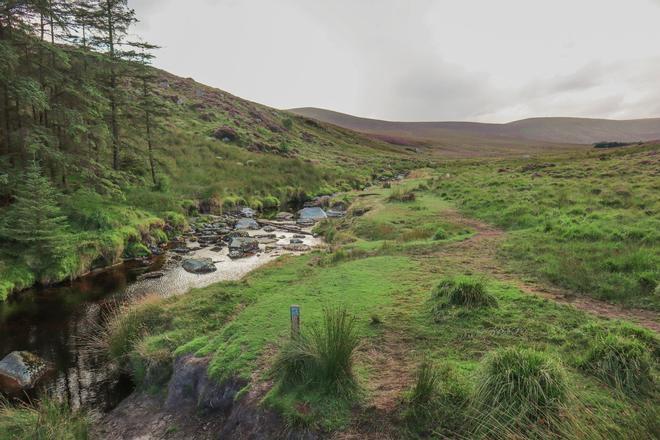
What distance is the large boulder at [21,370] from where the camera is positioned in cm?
945

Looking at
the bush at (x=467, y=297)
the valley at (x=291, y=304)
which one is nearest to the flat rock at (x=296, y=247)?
the valley at (x=291, y=304)

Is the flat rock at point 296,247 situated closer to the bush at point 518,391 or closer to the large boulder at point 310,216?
the large boulder at point 310,216

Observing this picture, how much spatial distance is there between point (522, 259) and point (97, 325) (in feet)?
49.8

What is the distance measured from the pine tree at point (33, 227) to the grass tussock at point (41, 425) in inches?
432

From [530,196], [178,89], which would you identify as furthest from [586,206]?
[178,89]

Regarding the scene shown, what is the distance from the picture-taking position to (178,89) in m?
88.4

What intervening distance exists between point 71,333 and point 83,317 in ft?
3.96

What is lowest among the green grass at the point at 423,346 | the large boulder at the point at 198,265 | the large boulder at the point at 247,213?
the large boulder at the point at 198,265

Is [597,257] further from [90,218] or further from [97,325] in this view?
[90,218]

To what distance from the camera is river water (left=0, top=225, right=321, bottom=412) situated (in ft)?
31.0

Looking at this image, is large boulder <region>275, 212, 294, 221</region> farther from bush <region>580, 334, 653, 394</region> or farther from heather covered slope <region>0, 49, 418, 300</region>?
bush <region>580, 334, 653, 394</region>

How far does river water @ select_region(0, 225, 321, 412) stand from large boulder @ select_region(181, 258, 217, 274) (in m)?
0.33

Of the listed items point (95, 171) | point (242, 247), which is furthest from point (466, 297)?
point (95, 171)

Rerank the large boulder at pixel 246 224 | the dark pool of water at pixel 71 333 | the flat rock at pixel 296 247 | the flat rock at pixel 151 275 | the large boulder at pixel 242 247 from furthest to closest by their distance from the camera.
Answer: the large boulder at pixel 246 224 → the flat rock at pixel 296 247 → the large boulder at pixel 242 247 → the flat rock at pixel 151 275 → the dark pool of water at pixel 71 333
